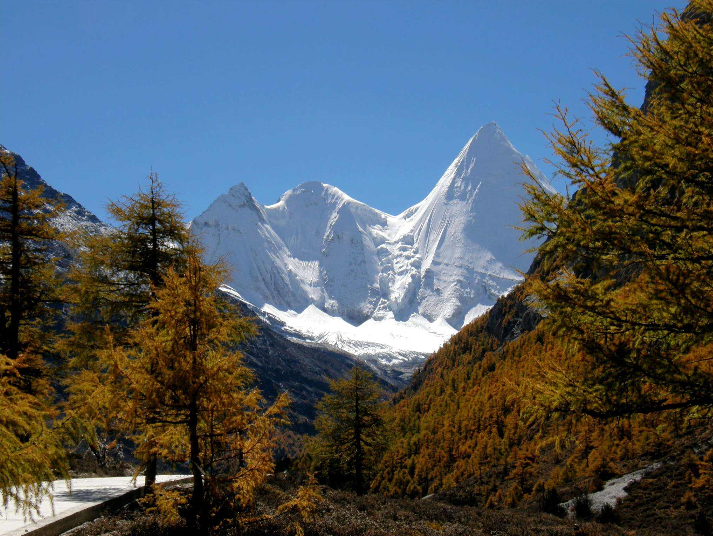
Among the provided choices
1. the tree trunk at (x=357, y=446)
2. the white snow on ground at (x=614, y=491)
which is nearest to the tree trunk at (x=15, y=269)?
the tree trunk at (x=357, y=446)

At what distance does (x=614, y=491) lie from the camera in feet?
65.2

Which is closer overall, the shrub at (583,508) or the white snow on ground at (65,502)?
the white snow on ground at (65,502)

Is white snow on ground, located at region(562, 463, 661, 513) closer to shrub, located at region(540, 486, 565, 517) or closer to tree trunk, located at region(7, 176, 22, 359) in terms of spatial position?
shrub, located at region(540, 486, 565, 517)

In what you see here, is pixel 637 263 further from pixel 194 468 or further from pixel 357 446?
pixel 357 446

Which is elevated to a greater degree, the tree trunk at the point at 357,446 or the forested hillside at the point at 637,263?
the forested hillside at the point at 637,263

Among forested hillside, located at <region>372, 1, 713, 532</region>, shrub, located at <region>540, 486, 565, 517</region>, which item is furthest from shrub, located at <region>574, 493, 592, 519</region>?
forested hillside, located at <region>372, 1, 713, 532</region>

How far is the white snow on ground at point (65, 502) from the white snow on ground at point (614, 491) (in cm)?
1763

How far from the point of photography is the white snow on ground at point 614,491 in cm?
1919

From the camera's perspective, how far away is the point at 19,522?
343 inches

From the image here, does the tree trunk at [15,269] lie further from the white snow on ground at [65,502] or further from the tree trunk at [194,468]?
the tree trunk at [194,468]

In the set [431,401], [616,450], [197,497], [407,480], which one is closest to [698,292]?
[197,497]

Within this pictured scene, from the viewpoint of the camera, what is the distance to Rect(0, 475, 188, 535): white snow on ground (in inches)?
333

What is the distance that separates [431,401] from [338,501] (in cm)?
7263

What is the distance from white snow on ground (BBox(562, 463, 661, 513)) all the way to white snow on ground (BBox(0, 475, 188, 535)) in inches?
694
